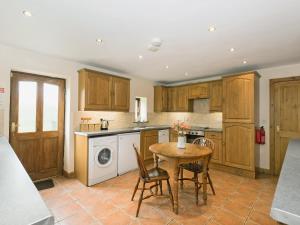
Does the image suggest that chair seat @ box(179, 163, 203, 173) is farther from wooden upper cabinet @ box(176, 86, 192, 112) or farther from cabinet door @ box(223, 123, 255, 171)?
wooden upper cabinet @ box(176, 86, 192, 112)

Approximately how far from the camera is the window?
5074 mm

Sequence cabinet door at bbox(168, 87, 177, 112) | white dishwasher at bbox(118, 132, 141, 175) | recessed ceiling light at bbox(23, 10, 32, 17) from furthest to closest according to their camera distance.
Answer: cabinet door at bbox(168, 87, 177, 112)
white dishwasher at bbox(118, 132, 141, 175)
recessed ceiling light at bbox(23, 10, 32, 17)

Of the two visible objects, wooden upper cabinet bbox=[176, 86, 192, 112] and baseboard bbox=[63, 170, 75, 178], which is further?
wooden upper cabinet bbox=[176, 86, 192, 112]

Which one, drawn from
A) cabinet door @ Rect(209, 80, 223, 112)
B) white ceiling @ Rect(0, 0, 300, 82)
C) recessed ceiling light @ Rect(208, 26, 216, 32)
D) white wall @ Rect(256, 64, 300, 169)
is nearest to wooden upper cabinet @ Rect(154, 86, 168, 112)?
cabinet door @ Rect(209, 80, 223, 112)

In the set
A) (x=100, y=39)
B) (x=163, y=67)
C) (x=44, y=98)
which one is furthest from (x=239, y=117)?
(x=44, y=98)

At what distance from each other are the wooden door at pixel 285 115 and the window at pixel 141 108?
129 inches

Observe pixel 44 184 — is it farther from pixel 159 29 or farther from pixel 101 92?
pixel 159 29

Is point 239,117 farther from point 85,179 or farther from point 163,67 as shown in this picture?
point 85,179

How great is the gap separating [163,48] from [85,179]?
2700 mm

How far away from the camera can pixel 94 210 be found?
2.30 meters

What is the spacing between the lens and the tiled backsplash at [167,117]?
3.90m

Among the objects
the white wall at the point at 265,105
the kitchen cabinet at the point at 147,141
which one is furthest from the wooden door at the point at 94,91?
the white wall at the point at 265,105

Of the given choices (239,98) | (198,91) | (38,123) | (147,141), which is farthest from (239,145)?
(38,123)

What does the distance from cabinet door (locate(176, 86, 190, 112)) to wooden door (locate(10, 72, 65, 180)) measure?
3.13m
